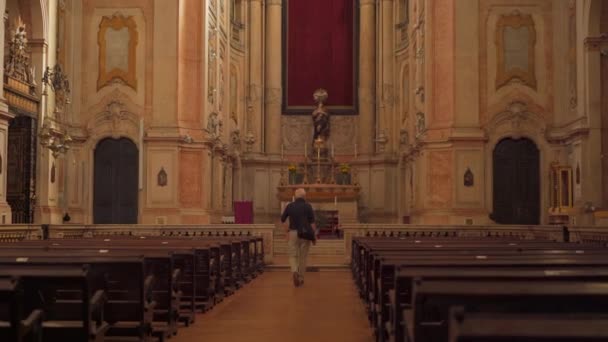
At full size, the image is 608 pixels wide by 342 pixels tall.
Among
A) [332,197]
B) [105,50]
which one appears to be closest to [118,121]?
[105,50]

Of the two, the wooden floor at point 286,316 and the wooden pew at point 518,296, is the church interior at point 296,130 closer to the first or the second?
the wooden floor at point 286,316

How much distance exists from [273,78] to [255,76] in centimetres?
84

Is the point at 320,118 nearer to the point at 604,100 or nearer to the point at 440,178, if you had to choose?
the point at 440,178

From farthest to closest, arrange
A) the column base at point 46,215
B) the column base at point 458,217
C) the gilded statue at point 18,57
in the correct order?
the column base at point 458,217 → the column base at point 46,215 → the gilded statue at point 18,57

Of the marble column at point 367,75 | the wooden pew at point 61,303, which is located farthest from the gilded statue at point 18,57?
the marble column at point 367,75

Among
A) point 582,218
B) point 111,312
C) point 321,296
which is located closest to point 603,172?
point 582,218

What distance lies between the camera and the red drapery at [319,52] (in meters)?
37.8

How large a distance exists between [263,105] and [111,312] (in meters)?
30.0

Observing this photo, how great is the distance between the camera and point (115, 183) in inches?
1039

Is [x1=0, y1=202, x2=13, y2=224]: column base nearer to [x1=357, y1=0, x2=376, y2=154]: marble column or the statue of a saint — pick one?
the statue of a saint

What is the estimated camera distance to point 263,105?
122 ft

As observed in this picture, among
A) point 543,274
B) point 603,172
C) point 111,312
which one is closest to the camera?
point 543,274

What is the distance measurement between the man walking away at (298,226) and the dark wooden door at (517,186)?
38.2 feet

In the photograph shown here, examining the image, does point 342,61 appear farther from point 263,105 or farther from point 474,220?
point 474,220
